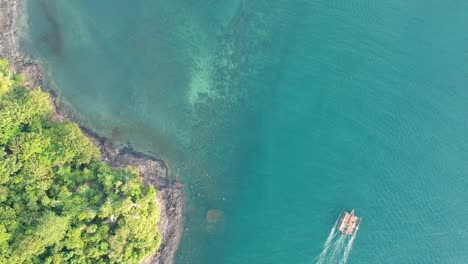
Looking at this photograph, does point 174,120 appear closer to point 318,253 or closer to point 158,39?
point 158,39

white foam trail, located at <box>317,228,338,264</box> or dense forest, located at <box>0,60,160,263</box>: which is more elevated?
white foam trail, located at <box>317,228,338,264</box>

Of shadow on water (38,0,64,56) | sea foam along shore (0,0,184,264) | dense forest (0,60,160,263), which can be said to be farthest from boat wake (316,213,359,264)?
shadow on water (38,0,64,56)

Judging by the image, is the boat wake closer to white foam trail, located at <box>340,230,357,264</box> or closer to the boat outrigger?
white foam trail, located at <box>340,230,357,264</box>

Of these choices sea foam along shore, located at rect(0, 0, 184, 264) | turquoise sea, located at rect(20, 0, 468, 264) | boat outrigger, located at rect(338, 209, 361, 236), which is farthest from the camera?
turquoise sea, located at rect(20, 0, 468, 264)

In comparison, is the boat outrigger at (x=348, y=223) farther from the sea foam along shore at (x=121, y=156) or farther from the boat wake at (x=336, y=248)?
the sea foam along shore at (x=121, y=156)

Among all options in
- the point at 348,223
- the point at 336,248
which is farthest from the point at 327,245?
the point at 348,223

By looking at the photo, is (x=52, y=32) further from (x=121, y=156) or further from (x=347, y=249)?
(x=347, y=249)

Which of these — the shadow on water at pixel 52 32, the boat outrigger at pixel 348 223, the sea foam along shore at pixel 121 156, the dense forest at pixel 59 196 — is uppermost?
the shadow on water at pixel 52 32

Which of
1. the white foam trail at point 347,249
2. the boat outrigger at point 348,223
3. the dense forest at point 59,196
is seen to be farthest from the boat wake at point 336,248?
the dense forest at point 59,196
